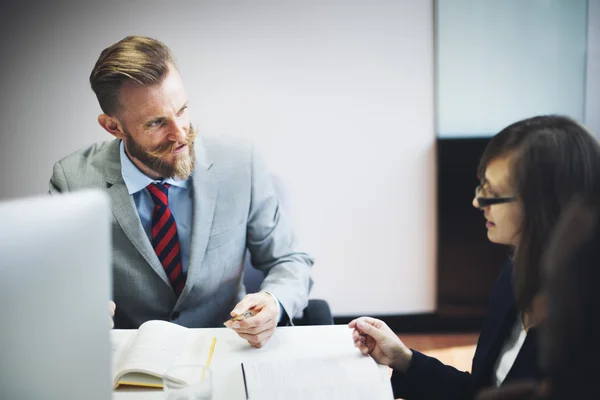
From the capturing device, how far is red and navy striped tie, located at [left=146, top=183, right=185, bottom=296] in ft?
5.72

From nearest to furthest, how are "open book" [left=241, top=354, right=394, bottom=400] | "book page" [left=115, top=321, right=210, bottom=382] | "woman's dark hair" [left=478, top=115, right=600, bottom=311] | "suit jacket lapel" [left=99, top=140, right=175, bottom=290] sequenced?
"woman's dark hair" [left=478, top=115, right=600, bottom=311], "open book" [left=241, top=354, right=394, bottom=400], "book page" [left=115, top=321, right=210, bottom=382], "suit jacket lapel" [left=99, top=140, right=175, bottom=290]

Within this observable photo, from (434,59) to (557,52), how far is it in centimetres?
64

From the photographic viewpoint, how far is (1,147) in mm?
2838

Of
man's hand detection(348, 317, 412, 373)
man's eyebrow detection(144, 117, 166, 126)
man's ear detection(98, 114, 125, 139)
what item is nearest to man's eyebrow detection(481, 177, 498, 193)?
man's hand detection(348, 317, 412, 373)

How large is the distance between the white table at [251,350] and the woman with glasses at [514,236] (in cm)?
9

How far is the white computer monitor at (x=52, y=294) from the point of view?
2.31ft

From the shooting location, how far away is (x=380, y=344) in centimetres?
127

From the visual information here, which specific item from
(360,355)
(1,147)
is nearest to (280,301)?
(360,355)

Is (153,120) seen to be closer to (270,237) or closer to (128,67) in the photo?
(128,67)

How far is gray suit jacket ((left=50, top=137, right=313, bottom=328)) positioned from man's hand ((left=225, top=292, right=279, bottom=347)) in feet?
0.51

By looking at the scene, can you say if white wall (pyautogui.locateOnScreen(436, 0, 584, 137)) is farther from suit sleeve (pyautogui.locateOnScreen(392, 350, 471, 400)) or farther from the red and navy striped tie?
suit sleeve (pyautogui.locateOnScreen(392, 350, 471, 400))

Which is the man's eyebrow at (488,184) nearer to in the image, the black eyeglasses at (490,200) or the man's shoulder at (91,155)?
the black eyeglasses at (490,200)

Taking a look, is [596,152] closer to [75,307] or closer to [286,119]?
[75,307]

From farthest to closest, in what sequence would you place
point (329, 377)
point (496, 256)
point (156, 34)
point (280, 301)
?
1. point (496, 256)
2. point (156, 34)
3. point (280, 301)
4. point (329, 377)
